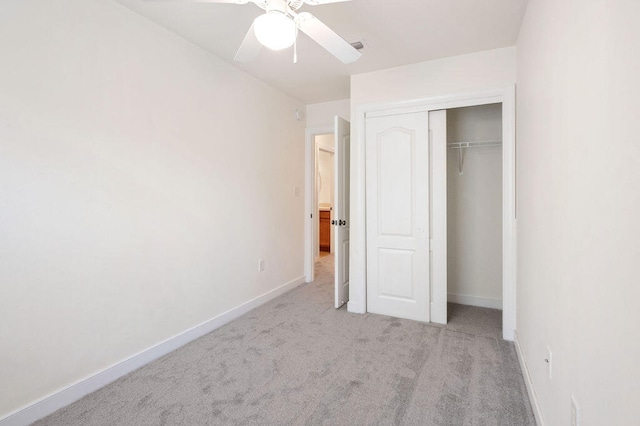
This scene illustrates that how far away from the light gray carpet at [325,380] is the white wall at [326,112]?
2.61m

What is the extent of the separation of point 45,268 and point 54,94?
3.23 feet

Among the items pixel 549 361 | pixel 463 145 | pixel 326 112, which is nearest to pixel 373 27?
pixel 463 145

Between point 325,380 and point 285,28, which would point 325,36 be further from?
point 325,380

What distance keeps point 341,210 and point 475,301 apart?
1793mm

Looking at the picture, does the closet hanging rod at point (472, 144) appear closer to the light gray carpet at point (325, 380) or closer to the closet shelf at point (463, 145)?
the closet shelf at point (463, 145)

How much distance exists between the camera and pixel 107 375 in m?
2.02

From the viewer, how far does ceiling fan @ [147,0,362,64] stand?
129 cm

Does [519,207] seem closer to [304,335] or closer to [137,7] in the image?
[304,335]

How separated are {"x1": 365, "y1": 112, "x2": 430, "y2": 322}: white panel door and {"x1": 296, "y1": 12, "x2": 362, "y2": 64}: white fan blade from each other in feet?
4.86

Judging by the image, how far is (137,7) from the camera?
2.12 meters

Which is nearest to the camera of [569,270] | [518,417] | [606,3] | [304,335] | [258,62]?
[606,3]

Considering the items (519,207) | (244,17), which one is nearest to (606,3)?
(519,207)

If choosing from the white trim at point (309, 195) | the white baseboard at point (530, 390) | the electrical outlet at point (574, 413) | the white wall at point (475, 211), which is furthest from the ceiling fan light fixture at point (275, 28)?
the white trim at point (309, 195)

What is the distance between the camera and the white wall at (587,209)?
0.73 m
